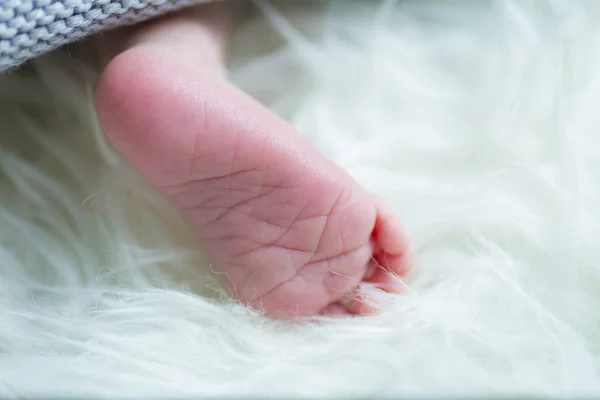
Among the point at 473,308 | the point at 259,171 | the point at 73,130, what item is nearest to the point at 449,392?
the point at 473,308

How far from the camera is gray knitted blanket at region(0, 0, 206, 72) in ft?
1.28

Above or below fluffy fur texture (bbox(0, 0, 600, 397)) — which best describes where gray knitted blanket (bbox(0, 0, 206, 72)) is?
above

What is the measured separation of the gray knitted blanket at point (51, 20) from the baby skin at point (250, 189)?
1.1 inches

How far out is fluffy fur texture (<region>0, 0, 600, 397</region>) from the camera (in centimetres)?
40

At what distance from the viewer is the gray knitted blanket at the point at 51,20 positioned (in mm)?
389

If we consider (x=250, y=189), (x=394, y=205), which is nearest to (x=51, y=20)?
(x=250, y=189)

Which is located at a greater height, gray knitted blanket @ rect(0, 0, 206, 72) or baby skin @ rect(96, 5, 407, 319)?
gray knitted blanket @ rect(0, 0, 206, 72)

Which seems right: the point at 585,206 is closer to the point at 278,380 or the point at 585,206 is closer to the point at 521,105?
the point at 521,105

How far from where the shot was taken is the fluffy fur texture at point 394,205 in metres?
0.40

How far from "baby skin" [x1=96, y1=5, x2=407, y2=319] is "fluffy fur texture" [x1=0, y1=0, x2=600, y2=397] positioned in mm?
26

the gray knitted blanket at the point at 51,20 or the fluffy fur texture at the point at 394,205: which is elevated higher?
the gray knitted blanket at the point at 51,20

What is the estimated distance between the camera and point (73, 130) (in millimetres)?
530

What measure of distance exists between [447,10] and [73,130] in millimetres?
382

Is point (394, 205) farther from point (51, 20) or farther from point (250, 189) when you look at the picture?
point (51, 20)
